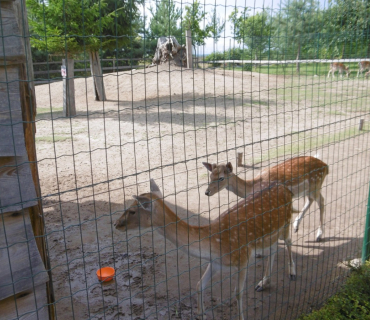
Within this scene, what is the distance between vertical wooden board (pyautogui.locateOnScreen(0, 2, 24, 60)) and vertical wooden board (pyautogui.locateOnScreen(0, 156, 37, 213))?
575mm

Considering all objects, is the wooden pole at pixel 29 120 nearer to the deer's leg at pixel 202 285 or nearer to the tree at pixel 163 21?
the tree at pixel 163 21

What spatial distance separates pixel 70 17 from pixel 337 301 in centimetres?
1123

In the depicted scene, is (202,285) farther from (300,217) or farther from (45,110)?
(45,110)

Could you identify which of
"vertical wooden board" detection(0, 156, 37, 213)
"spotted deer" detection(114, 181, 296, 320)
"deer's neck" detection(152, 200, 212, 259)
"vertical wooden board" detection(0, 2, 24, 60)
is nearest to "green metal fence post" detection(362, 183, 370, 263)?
"spotted deer" detection(114, 181, 296, 320)

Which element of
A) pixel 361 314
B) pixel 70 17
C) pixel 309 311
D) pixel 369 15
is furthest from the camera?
pixel 70 17

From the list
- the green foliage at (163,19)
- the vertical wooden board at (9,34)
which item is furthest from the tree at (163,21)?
the vertical wooden board at (9,34)

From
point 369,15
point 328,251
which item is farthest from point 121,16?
point 328,251

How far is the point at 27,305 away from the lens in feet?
8.11

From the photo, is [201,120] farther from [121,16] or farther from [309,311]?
[309,311]

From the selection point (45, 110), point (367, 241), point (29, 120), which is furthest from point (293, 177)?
point (45, 110)

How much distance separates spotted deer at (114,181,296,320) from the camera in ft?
11.8

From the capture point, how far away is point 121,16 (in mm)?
15219

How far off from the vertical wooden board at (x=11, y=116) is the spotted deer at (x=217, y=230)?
128 centimetres

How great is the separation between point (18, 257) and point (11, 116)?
2.65 ft
